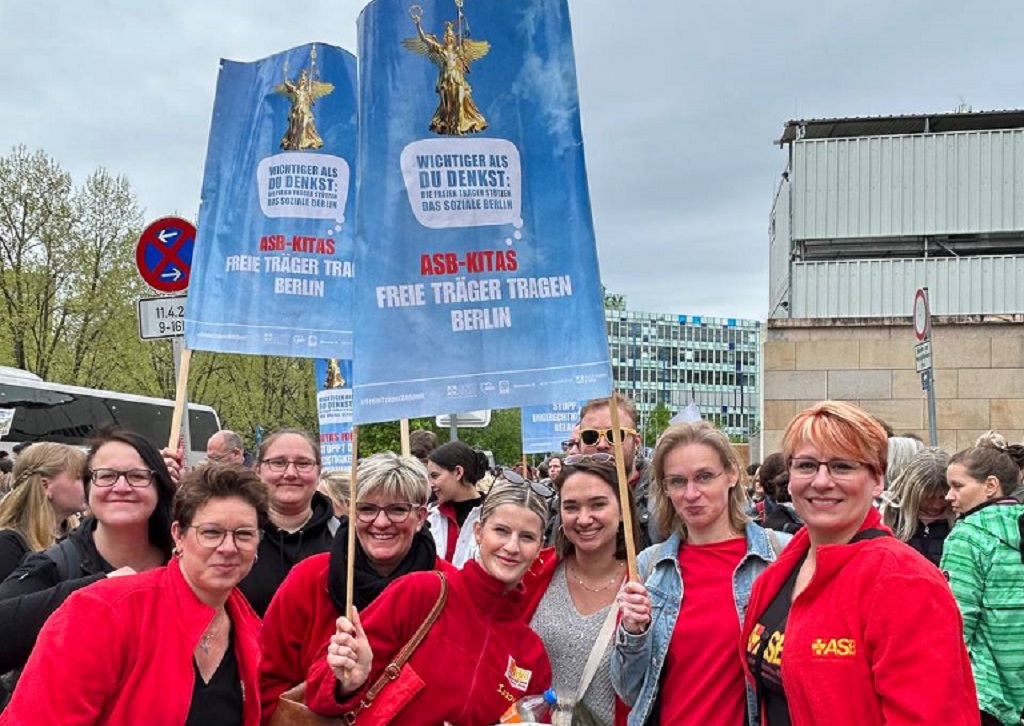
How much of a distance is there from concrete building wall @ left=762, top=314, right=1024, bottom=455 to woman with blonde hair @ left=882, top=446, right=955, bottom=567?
30.7ft

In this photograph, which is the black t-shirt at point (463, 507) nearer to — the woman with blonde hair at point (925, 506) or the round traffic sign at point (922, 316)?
the woman with blonde hair at point (925, 506)

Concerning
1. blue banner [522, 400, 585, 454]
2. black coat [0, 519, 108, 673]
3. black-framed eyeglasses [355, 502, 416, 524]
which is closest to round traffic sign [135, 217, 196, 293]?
blue banner [522, 400, 585, 454]

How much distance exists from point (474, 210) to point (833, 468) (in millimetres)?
1555

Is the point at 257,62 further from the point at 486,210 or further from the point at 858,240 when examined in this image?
the point at 858,240

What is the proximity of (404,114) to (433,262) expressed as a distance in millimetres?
538

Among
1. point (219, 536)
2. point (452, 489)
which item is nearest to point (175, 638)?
point (219, 536)

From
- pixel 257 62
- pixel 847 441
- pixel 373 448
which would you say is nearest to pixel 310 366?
pixel 373 448

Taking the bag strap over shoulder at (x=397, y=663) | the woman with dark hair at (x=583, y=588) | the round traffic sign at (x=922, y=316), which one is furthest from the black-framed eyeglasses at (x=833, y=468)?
the round traffic sign at (x=922, y=316)

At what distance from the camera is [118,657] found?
10.4ft

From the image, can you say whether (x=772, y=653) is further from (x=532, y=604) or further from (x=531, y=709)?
(x=532, y=604)

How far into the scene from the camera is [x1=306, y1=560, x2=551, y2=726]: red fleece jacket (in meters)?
3.79

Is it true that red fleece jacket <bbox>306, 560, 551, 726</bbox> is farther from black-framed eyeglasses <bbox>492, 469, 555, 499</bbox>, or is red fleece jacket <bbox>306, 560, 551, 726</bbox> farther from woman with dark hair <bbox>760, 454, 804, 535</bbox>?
woman with dark hair <bbox>760, 454, 804, 535</bbox>

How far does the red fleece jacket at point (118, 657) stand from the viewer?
121 inches

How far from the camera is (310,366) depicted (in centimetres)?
4534
